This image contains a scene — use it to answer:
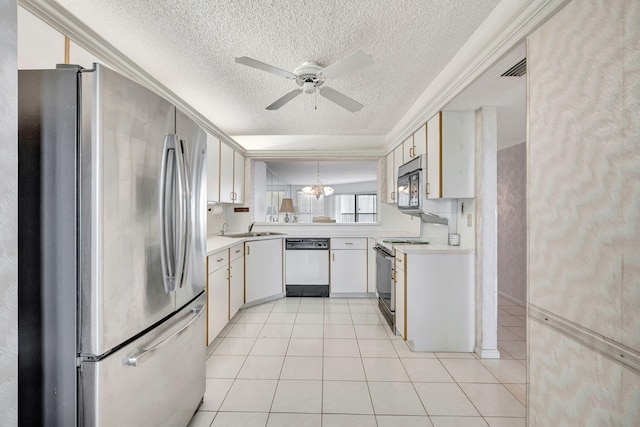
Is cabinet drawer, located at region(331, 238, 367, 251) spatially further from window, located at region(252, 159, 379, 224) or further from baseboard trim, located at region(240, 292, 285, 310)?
window, located at region(252, 159, 379, 224)

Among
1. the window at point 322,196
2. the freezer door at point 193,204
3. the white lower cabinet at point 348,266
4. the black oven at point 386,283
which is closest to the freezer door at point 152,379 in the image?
the freezer door at point 193,204

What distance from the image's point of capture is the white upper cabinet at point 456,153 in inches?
98.3

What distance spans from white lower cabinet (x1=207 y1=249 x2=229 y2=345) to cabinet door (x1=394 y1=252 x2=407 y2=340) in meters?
1.69

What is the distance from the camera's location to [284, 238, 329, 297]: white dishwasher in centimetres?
407

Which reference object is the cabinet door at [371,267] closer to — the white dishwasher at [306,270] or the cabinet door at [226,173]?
the white dishwasher at [306,270]

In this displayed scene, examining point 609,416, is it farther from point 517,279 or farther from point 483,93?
point 517,279

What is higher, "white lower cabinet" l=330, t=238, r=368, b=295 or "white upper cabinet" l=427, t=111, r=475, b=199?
"white upper cabinet" l=427, t=111, r=475, b=199

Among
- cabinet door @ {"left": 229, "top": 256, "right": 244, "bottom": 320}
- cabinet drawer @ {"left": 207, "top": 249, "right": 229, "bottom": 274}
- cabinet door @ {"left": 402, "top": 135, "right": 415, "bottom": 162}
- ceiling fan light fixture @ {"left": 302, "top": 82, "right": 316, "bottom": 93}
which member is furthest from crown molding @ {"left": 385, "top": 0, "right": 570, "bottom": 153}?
cabinet door @ {"left": 229, "top": 256, "right": 244, "bottom": 320}

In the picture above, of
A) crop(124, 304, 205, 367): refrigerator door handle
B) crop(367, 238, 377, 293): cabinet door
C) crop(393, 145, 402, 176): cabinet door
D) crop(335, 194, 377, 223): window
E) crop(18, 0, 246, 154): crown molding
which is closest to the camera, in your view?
crop(124, 304, 205, 367): refrigerator door handle

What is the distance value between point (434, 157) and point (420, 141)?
416mm

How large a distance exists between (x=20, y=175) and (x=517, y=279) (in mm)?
4700

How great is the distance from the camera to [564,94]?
3.62 feet

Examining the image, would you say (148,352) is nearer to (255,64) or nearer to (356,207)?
(255,64)

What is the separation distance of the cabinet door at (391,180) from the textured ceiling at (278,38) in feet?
4.46
